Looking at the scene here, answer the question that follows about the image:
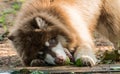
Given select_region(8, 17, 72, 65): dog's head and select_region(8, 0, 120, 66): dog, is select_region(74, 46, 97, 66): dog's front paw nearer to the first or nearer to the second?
select_region(8, 0, 120, 66): dog

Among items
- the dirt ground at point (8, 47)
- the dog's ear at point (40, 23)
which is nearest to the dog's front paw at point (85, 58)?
the dog's ear at point (40, 23)

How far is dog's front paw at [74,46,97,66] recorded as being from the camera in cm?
732

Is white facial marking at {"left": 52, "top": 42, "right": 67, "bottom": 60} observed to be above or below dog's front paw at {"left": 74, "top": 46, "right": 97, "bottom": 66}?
above

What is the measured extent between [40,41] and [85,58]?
0.71 metres

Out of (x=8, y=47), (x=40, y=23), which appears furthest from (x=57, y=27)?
(x=8, y=47)

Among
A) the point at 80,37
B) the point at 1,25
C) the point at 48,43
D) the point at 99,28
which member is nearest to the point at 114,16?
the point at 99,28

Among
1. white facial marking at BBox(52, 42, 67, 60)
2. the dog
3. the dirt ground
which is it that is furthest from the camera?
the dirt ground

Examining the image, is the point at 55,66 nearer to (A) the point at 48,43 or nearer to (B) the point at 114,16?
(A) the point at 48,43

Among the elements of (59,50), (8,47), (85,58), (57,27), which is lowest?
(8,47)

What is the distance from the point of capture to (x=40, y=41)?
739 cm

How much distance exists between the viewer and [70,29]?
7816 millimetres

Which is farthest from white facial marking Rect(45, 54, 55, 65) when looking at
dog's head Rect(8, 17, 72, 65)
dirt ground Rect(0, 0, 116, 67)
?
dirt ground Rect(0, 0, 116, 67)

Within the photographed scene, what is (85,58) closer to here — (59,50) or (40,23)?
(59,50)

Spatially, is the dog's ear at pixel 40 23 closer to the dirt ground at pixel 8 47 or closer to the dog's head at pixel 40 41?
the dog's head at pixel 40 41
